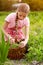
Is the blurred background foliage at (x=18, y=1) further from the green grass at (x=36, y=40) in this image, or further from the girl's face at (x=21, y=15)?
the girl's face at (x=21, y=15)

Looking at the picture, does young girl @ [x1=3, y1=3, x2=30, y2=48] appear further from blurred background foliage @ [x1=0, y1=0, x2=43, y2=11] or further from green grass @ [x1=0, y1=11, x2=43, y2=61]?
blurred background foliage @ [x1=0, y1=0, x2=43, y2=11]

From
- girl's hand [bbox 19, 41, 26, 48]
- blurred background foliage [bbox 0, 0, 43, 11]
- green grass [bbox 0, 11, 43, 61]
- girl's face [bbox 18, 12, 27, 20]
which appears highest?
girl's face [bbox 18, 12, 27, 20]

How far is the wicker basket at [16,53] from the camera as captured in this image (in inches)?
152

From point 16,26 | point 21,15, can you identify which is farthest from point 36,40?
point 21,15

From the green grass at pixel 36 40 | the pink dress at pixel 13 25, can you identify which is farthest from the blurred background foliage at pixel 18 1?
the pink dress at pixel 13 25

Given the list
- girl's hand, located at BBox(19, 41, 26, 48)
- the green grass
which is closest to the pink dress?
girl's hand, located at BBox(19, 41, 26, 48)

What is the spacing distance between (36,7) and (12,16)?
329cm

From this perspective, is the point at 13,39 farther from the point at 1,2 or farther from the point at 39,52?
the point at 1,2

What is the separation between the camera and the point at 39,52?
3.95m

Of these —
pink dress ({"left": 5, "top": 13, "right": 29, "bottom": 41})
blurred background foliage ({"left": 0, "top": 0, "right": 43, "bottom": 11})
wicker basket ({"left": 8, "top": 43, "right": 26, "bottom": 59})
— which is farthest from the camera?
blurred background foliage ({"left": 0, "top": 0, "right": 43, "bottom": 11})

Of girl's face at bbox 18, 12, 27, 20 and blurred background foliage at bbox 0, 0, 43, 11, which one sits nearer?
girl's face at bbox 18, 12, 27, 20

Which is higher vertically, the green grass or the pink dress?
the pink dress

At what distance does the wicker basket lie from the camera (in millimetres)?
3849

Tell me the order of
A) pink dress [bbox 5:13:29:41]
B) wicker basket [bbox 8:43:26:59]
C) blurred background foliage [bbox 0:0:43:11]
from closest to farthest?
wicker basket [bbox 8:43:26:59]
pink dress [bbox 5:13:29:41]
blurred background foliage [bbox 0:0:43:11]
